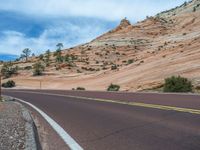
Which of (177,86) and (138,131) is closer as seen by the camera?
(138,131)

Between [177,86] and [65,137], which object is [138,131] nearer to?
[65,137]

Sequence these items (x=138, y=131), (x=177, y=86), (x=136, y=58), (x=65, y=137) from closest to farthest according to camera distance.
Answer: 1. (x=65, y=137)
2. (x=138, y=131)
3. (x=177, y=86)
4. (x=136, y=58)

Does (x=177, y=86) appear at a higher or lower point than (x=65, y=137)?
higher

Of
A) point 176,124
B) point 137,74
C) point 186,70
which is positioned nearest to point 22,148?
point 176,124

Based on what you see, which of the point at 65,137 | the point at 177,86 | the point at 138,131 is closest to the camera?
the point at 65,137

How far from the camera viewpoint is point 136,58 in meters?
85.8

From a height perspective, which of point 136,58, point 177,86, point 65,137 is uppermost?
point 136,58

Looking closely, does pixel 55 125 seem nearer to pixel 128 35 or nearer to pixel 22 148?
pixel 22 148

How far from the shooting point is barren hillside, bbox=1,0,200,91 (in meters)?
54.1

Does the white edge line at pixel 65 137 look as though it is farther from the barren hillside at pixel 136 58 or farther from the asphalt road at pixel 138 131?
the barren hillside at pixel 136 58

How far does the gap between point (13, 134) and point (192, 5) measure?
4540 inches

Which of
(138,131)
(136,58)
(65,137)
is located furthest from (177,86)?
(136,58)

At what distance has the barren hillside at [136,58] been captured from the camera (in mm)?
54094

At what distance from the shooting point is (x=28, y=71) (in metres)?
91.6
